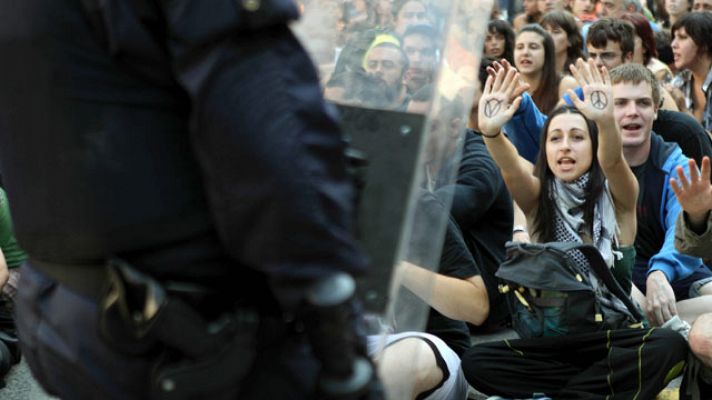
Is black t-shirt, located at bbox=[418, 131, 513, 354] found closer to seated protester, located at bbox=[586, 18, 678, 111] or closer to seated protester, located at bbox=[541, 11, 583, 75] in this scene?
seated protester, located at bbox=[586, 18, 678, 111]

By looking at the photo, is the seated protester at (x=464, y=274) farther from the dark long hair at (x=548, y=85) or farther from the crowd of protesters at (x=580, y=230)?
the dark long hair at (x=548, y=85)

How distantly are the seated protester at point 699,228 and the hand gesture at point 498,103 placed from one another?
829 mm

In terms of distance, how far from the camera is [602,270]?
149 inches

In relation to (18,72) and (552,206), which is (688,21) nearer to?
(552,206)

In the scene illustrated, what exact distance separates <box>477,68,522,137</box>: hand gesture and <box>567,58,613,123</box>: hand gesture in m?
0.24

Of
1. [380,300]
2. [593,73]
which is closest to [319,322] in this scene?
[380,300]

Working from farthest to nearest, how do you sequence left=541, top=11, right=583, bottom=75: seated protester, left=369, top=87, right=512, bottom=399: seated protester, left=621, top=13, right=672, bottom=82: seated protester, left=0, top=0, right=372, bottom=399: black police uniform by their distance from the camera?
left=541, top=11, right=583, bottom=75: seated protester
left=621, top=13, right=672, bottom=82: seated protester
left=369, top=87, right=512, bottom=399: seated protester
left=0, top=0, right=372, bottom=399: black police uniform

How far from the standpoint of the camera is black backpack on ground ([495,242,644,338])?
3.70 m

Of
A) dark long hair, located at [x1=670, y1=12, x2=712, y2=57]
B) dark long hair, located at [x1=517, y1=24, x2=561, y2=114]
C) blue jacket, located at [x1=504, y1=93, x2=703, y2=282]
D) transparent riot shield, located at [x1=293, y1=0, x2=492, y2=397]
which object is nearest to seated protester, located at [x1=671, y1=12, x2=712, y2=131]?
dark long hair, located at [x1=670, y1=12, x2=712, y2=57]

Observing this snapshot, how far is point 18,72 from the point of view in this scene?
5.39ft

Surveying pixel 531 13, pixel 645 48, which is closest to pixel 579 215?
pixel 645 48

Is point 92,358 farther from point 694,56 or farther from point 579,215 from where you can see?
point 694,56

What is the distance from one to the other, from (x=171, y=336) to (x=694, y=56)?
244 inches

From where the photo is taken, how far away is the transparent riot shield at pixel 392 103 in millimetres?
1844
